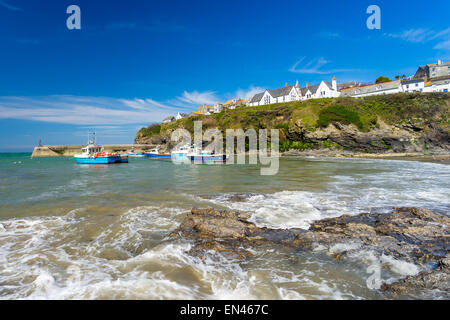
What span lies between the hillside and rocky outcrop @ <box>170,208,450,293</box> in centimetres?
5131

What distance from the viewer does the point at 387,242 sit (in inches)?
263

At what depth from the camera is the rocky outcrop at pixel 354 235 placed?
237 inches

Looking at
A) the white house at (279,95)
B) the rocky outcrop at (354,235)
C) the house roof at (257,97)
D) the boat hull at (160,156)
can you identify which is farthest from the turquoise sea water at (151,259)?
the house roof at (257,97)

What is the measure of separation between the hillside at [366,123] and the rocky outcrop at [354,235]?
51.3m

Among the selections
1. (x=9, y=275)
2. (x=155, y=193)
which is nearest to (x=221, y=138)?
(x=155, y=193)

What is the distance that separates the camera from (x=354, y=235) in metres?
7.20

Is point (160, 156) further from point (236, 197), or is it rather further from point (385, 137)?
point (236, 197)

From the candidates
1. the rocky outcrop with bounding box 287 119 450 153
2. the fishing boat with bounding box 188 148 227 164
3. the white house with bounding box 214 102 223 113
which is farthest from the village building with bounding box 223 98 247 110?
the fishing boat with bounding box 188 148 227 164

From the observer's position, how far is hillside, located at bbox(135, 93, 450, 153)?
2003 inches

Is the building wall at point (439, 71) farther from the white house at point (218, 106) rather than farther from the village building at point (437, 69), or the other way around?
the white house at point (218, 106)

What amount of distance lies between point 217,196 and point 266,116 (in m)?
57.3

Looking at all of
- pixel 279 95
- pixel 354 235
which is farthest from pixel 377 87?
pixel 354 235

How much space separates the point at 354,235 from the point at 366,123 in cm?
5771
